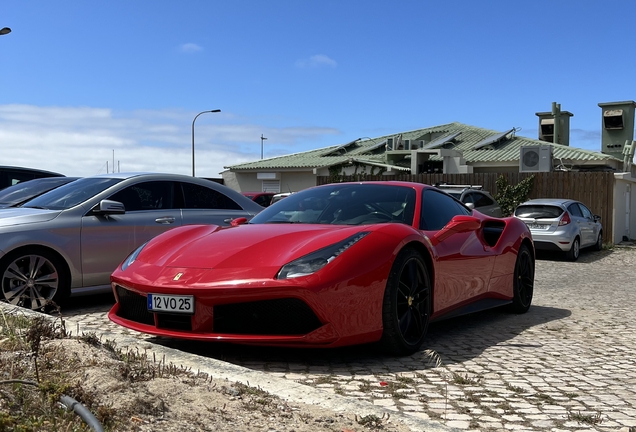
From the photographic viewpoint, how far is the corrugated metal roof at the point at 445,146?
29156 millimetres

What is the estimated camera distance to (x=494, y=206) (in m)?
18.4

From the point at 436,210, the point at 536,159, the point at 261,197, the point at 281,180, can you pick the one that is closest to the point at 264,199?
the point at 261,197

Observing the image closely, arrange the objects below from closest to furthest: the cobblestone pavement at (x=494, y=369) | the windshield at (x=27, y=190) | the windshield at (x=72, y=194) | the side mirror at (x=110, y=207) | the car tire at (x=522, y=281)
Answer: the cobblestone pavement at (x=494, y=369) < the side mirror at (x=110, y=207) < the car tire at (x=522, y=281) < the windshield at (x=72, y=194) < the windshield at (x=27, y=190)

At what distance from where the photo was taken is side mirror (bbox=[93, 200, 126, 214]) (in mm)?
6965

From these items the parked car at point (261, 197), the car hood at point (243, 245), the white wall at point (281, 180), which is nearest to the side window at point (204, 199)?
the car hood at point (243, 245)

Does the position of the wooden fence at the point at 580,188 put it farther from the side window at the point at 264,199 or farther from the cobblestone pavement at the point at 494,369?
the cobblestone pavement at the point at 494,369

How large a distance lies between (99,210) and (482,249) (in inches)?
154

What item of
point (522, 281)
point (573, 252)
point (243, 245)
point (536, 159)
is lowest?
point (573, 252)

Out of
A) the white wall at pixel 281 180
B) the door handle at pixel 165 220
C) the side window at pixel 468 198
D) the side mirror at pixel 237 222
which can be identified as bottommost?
the door handle at pixel 165 220

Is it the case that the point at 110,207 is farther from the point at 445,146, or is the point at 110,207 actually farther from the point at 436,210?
the point at 445,146

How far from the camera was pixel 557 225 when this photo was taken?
16297 mm

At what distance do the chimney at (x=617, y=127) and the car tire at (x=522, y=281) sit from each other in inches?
1021

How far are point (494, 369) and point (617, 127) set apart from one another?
2997 cm

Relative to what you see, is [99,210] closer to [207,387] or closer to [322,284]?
[322,284]
